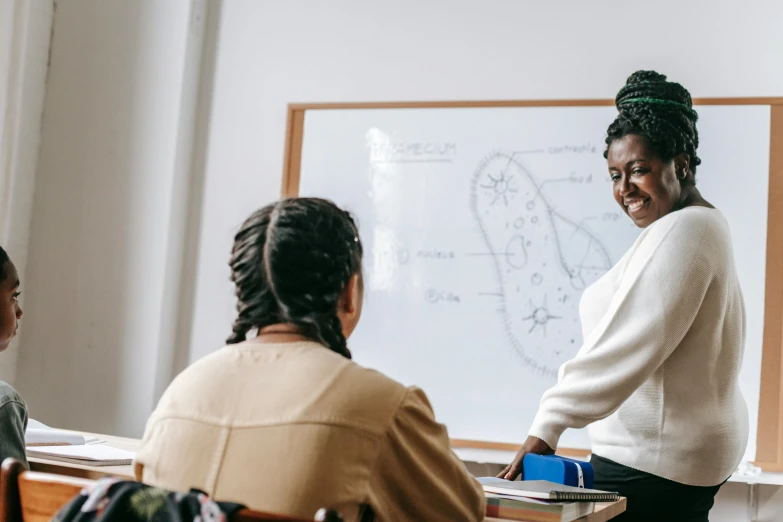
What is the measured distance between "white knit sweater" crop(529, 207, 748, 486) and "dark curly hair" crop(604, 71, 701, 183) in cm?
18

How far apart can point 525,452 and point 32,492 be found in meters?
0.99

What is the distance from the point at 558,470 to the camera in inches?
65.5

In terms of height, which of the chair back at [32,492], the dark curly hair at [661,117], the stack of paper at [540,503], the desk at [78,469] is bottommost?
the desk at [78,469]

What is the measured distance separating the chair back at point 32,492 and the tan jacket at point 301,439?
146 mm

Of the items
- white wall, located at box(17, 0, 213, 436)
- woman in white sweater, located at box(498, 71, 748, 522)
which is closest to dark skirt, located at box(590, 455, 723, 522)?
woman in white sweater, located at box(498, 71, 748, 522)

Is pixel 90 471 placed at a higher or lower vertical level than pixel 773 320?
lower

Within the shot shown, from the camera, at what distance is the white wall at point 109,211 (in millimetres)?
3258

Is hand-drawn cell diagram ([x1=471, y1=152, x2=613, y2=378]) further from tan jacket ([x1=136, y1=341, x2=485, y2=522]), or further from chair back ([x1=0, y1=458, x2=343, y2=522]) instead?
chair back ([x1=0, y1=458, x2=343, y2=522])

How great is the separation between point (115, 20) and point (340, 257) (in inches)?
98.9

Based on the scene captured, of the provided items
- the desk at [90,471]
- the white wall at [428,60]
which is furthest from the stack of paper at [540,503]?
the white wall at [428,60]

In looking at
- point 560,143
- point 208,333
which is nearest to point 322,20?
point 560,143

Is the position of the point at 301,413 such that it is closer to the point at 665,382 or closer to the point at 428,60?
the point at 665,382

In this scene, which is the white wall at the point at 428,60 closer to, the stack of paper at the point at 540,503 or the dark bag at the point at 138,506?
the stack of paper at the point at 540,503

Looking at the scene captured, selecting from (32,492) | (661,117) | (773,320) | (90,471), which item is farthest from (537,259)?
(32,492)
